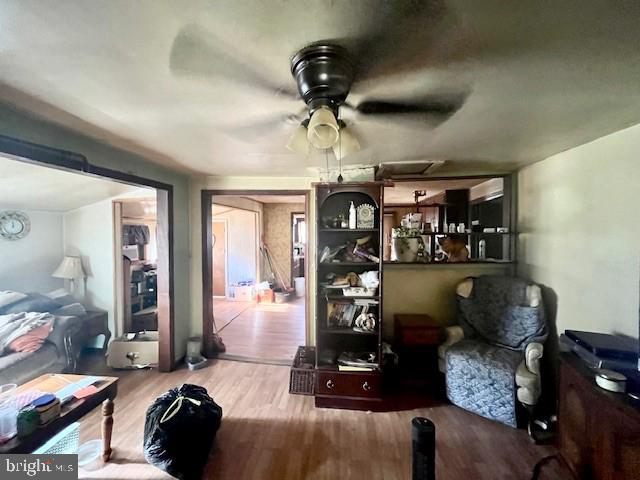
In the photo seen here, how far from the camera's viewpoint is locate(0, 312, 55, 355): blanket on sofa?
2.71 m

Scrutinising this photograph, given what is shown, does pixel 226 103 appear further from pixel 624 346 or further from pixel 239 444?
pixel 624 346

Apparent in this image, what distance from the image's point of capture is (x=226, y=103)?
1.48 meters

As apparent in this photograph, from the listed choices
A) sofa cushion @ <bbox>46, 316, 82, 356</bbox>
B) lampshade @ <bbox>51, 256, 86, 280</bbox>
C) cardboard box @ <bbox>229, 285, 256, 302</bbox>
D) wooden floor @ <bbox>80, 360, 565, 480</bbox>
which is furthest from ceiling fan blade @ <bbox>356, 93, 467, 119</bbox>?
cardboard box @ <bbox>229, 285, 256, 302</bbox>

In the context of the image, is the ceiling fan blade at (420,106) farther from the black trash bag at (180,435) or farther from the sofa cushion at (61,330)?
the sofa cushion at (61,330)

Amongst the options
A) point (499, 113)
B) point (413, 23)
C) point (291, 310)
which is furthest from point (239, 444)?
point (291, 310)

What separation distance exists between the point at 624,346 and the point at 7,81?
3.42 meters

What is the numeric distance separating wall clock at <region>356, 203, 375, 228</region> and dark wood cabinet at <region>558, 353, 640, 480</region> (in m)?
1.63

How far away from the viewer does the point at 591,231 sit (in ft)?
6.86

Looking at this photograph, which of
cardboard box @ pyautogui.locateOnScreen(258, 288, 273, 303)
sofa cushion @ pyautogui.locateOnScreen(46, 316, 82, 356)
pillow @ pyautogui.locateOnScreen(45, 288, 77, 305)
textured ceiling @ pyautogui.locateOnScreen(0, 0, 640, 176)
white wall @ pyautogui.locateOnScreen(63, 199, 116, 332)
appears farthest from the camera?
cardboard box @ pyautogui.locateOnScreen(258, 288, 273, 303)

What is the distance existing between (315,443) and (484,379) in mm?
1416

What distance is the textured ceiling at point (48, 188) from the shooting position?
264cm

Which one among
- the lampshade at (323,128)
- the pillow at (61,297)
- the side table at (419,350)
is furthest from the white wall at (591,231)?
the pillow at (61,297)

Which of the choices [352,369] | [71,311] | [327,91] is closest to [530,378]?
[352,369]

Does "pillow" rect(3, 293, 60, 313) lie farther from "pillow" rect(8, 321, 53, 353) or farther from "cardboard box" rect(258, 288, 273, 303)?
"cardboard box" rect(258, 288, 273, 303)
